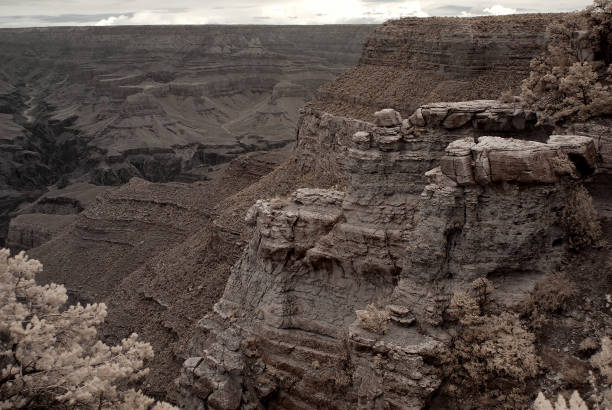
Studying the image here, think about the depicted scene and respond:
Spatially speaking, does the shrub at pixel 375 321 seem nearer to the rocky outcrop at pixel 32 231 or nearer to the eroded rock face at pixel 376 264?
the eroded rock face at pixel 376 264

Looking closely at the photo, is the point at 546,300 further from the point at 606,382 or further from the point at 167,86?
the point at 167,86

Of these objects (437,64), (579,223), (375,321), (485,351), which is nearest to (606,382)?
(485,351)

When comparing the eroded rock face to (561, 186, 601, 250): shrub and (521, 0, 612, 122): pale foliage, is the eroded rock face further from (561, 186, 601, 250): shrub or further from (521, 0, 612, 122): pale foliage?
(521, 0, 612, 122): pale foliage

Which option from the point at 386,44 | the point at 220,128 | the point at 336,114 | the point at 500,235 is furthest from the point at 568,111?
the point at 220,128

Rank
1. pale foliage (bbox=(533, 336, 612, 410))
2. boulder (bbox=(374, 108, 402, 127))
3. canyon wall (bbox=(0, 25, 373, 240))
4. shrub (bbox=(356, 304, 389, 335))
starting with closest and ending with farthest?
1. pale foliage (bbox=(533, 336, 612, 410))
2. shrub (bbox=(356, 304, 389, 335))
3. boulder (bbox=(374, 108, 402, 127))
4. canyon wall (bbox=(0, 25, 373, 240))

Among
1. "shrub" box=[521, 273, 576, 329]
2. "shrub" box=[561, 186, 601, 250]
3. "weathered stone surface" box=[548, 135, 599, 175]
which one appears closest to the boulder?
"weathered stone surface" box=[548, 135, 599, 175]

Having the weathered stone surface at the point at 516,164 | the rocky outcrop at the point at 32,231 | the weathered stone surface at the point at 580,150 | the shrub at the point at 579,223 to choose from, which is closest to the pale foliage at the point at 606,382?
the shrub at the point at 579,223

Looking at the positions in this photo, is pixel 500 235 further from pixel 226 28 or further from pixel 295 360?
pixel 226 28
